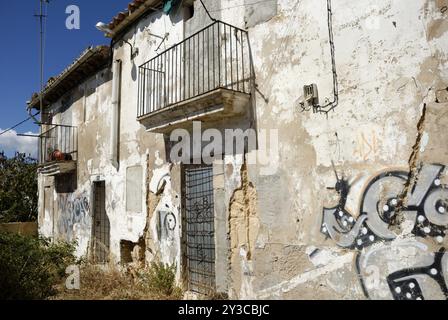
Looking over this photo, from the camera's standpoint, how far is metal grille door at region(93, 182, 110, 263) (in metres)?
9.20

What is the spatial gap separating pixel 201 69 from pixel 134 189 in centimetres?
306

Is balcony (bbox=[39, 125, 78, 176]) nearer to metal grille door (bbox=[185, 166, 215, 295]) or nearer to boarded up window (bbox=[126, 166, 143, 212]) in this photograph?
boarded up window (bbox=[126, 166, 143, 212])

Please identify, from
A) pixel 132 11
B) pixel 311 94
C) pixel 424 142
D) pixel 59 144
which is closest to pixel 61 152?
pixel 59 144

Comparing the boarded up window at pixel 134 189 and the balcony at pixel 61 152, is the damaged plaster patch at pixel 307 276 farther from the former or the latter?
the balcony at pixel 61 152

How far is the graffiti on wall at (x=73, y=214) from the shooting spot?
9.88 meters

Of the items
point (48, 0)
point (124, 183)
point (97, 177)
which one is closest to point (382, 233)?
point (124, 183)

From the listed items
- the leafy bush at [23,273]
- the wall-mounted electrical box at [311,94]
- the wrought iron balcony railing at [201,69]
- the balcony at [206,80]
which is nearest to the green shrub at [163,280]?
the leafy bush at [23,273]

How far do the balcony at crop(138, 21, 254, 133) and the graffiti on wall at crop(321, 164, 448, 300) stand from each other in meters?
2.01

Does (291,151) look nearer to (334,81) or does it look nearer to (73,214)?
(334,81)

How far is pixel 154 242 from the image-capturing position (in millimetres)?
7000

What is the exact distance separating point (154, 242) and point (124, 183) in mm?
1770

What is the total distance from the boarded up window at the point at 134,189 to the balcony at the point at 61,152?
3614 mm

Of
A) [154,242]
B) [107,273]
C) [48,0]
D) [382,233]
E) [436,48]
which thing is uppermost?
[48,0]
